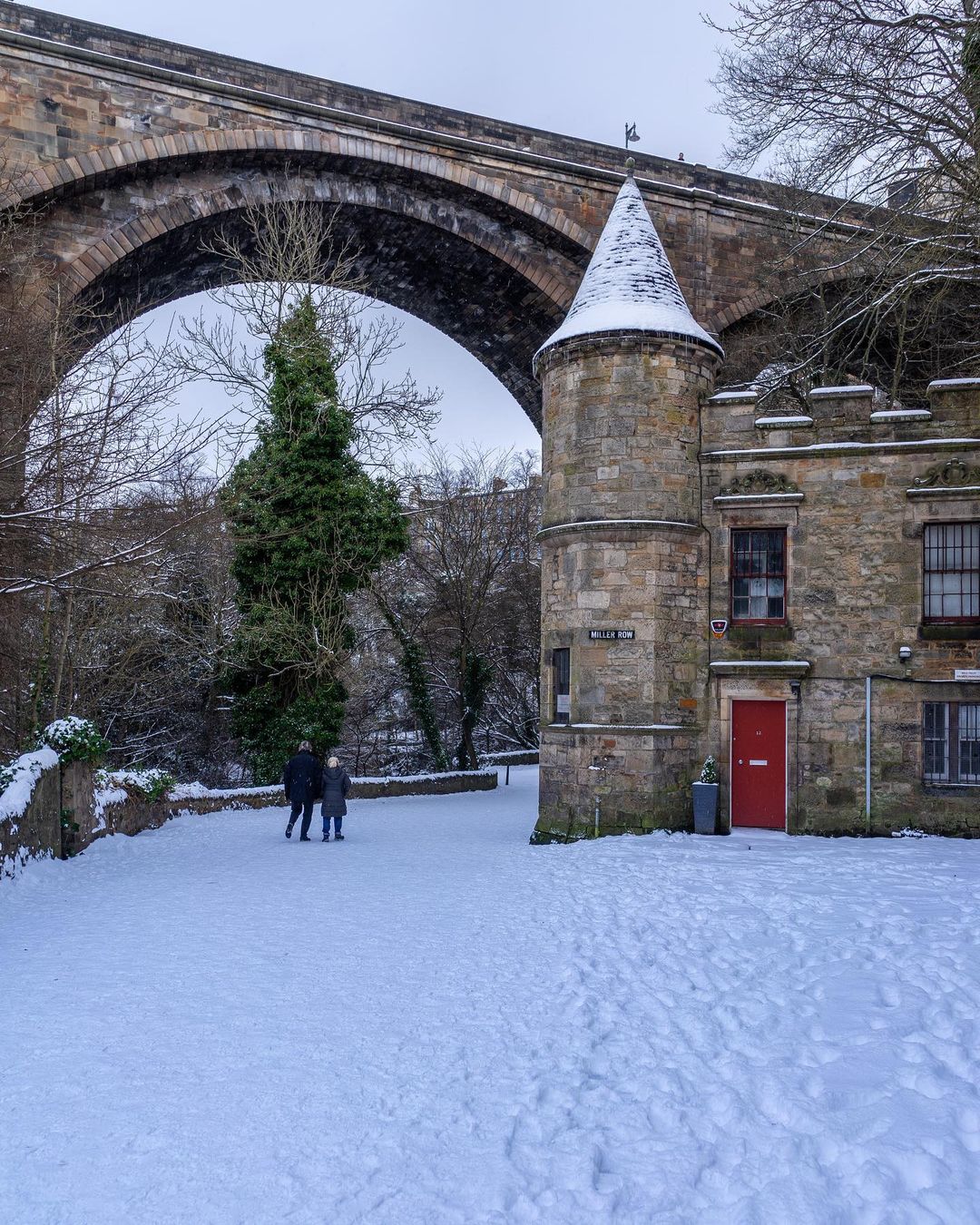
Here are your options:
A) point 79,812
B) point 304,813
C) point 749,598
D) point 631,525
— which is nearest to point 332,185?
point 631,525

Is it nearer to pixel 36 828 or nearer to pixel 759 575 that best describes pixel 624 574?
pixel 759 575

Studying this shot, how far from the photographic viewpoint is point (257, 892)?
10766 mm

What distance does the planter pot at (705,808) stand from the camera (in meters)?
14.9

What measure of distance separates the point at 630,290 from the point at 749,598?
5142 millimetres

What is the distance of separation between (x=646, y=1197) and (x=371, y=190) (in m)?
22.1

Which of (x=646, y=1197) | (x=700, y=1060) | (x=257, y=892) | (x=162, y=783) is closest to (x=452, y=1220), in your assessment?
(x=646, y=1197)

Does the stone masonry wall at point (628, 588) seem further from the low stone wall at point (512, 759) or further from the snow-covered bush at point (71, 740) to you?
the low stone wall at point (512, 759)

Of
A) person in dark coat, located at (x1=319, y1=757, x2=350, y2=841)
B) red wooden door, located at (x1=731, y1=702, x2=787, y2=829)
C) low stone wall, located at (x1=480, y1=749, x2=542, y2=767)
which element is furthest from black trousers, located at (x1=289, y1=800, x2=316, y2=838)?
low stone wall, located at (x1=480, y1=749, x2=542, y2=767)

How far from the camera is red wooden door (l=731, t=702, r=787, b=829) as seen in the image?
15.2m

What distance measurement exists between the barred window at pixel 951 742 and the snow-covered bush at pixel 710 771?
288cm

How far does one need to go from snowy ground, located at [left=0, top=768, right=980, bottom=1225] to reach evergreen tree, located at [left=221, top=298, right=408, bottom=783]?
37.1ft

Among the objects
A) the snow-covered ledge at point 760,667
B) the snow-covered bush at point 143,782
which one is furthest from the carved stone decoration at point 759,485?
the snow-covered bush at point 143,782

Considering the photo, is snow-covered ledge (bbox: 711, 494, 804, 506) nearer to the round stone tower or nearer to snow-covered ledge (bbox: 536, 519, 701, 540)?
the round stone tower

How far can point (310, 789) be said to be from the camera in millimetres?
15547
